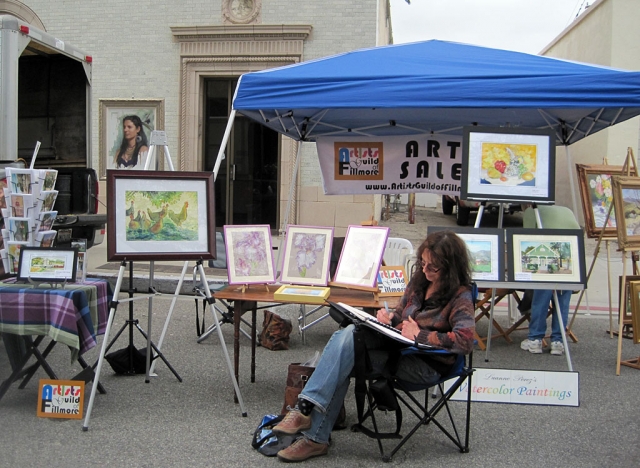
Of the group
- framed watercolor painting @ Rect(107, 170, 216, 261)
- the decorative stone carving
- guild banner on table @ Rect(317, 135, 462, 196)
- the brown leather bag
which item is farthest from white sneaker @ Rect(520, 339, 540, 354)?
the decorative stone carving

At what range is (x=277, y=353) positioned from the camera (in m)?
5.50

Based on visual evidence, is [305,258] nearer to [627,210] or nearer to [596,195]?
[627,210]

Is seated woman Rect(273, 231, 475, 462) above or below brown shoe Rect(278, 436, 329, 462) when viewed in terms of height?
above

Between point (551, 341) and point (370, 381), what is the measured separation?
2.82m

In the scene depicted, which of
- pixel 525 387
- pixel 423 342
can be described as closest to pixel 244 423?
pixel 423 342

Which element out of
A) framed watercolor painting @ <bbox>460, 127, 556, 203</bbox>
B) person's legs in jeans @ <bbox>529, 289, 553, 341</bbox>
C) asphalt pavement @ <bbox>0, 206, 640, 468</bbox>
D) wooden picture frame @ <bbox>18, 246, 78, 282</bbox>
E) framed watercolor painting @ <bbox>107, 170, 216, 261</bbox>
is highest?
framed watercolor painting @ <bbox>460, 127, 556, 203</bbox>

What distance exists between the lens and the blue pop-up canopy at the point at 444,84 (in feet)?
14.9

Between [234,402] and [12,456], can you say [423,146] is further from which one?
[12,456]

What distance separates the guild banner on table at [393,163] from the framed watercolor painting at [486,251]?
7.42ft

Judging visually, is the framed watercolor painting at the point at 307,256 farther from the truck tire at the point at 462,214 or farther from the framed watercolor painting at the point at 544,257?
the truck tire at the point at 462,214

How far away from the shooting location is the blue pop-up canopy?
179 inches

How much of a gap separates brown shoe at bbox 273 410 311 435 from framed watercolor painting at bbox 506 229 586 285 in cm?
194

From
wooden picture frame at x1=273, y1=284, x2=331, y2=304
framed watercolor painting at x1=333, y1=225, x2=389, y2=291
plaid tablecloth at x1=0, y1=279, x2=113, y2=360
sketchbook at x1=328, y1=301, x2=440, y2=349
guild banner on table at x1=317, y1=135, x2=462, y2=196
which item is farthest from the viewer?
guild banner on table at x1=317, y1=135, x2=462, y2=196

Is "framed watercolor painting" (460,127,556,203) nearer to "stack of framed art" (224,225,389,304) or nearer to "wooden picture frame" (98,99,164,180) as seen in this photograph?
"stack of framed art" (224,225,389,304)
